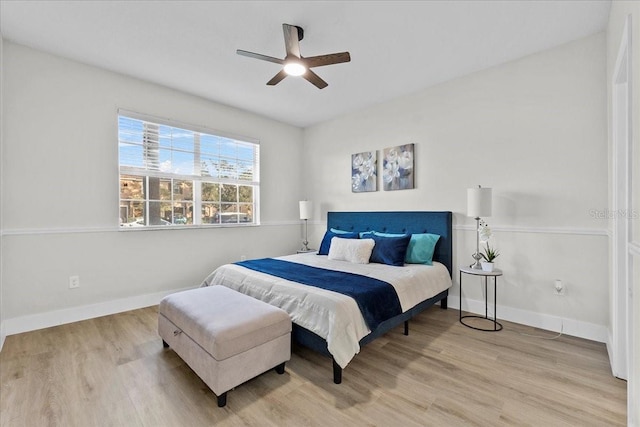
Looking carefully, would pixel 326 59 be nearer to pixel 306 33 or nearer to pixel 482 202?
pixel 306 33

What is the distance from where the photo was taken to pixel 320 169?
514cm

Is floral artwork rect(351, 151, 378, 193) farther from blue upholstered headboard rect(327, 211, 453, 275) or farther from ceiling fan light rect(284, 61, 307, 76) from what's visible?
ceiling fan light rect(284, 61, 307, 76)

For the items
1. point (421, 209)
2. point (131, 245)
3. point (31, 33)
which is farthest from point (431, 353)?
point (31, 33)

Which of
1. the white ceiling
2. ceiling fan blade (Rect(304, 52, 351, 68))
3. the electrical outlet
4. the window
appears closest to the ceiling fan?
ceiling fan blade (Rect(304, 52, 351, 68))

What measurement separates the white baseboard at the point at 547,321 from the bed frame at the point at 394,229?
0.35m

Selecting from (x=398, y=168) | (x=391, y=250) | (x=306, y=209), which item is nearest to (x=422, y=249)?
(x=391, y=250)

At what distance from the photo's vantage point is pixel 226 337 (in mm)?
1741

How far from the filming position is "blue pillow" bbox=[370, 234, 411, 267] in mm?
3246

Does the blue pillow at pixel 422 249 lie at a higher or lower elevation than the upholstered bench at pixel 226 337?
higher

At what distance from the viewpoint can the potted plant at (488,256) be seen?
2915mm

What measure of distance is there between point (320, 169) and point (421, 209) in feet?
6.71

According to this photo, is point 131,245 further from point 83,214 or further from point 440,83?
point 440,83

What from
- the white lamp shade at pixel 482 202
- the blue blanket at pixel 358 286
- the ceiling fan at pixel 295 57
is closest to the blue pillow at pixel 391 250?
the blue blanket at pixel 358 286

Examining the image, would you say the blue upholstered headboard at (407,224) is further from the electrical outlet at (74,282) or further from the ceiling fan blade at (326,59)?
the electrical outlet at (74,282)
